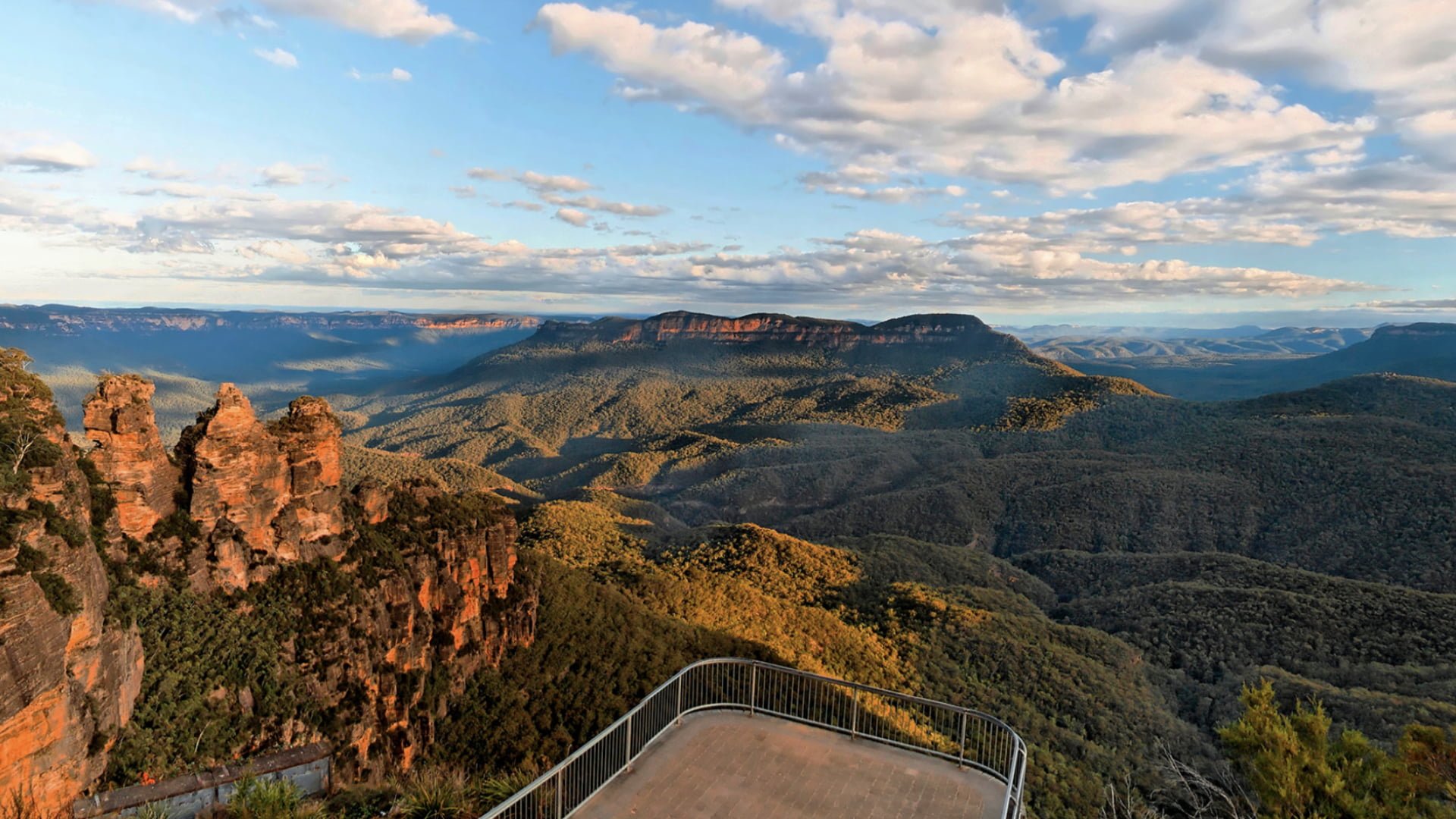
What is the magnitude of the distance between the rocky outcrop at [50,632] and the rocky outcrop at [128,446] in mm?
Result: 2740

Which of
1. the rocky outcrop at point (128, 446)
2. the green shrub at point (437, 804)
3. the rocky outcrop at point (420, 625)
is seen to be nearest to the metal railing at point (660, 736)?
the green shrub at point (437, 804)

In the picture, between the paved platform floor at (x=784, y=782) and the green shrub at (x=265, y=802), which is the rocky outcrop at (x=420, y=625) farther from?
the paved platform floor at (x=784, y=782)

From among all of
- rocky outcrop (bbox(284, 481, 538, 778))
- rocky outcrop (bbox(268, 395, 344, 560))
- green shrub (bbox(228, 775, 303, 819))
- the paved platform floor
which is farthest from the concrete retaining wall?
rocky outcrop (bbox(268, 395, 344, 560))

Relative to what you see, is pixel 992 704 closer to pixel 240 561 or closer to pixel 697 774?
pixel 697 774

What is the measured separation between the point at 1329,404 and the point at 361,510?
163376 mm

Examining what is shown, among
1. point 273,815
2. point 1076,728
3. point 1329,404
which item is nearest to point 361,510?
point 273,815

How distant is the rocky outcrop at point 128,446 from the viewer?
29.2 meters

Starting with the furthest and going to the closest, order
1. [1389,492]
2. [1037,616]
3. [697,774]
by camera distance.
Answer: [1389,492] → [1037,616] → [697,774]

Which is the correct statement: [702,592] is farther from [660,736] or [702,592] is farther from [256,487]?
[660,736]

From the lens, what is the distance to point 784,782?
1619 cm

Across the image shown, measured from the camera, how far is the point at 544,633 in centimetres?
4856

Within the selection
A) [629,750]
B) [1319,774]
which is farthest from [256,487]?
[1319,774]

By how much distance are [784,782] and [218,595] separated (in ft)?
94.8

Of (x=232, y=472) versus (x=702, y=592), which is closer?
(x=232, y=472)
